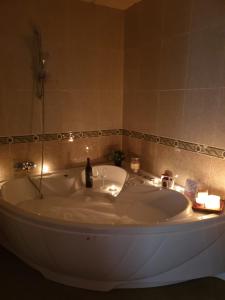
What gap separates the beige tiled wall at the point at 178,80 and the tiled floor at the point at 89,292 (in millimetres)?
667

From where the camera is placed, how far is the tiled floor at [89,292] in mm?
1588

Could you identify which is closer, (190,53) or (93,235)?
(93,235)

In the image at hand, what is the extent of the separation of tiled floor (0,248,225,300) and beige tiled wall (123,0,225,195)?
2.19 feet

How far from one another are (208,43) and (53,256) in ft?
6.00

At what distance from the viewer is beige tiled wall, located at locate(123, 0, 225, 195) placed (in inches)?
71.5

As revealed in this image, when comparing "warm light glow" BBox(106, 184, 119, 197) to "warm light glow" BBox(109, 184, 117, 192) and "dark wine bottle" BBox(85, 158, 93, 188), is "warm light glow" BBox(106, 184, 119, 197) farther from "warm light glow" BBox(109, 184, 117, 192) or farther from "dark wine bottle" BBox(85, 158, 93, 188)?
"dark wine bottle" BBox(85, 158, 93, 188)

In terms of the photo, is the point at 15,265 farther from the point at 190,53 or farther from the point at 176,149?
the point at 190,53

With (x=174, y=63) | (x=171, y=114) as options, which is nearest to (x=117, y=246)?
(x=171, y=114)

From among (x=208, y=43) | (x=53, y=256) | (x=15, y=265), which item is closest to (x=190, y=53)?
(x=208, y=43)

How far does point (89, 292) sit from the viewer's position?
1.63 meters

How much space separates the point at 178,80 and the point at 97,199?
132 centimetres

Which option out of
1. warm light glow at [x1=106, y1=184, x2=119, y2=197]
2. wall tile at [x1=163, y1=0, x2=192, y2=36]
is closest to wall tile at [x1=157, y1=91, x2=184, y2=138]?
wall tile at [x1=163, y1=0, x2=192, y2=36]

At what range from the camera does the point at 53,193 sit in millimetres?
2469

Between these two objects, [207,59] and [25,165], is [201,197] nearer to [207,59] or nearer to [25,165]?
[207,59]
